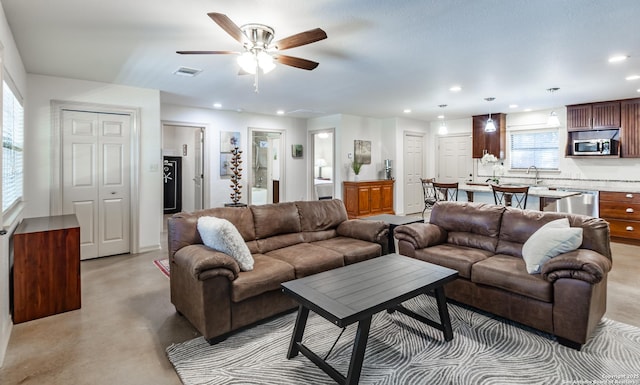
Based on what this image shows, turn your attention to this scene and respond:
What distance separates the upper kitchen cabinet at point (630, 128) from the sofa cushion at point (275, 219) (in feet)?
19.0

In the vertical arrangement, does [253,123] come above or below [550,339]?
above

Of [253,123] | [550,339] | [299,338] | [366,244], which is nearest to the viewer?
[299,338]

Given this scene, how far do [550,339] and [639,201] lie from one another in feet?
14.5

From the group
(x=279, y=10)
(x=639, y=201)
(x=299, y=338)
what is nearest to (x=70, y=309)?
(x=299, y=338)

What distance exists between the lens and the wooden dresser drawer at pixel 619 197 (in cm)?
526

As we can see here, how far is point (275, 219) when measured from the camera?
3.49 meters

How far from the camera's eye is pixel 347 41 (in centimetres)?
306

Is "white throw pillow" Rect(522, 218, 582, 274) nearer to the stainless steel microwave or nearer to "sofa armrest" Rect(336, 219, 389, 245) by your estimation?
"sofa armrest" Rect(336, 219, 389, 245)

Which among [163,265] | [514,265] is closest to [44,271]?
[163,265]

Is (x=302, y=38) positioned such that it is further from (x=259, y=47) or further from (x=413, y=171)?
(x=413, y=171)

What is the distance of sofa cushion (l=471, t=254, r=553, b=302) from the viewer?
241 cm

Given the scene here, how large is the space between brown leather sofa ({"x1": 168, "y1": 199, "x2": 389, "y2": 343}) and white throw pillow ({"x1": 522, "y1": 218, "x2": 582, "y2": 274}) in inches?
53.3

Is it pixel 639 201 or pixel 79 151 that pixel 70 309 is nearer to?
pixel 79 151

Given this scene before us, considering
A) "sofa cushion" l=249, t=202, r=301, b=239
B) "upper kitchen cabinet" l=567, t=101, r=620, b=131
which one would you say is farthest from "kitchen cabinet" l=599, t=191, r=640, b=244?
"sofa cushion" l=249, t=202, r=301, b=239
